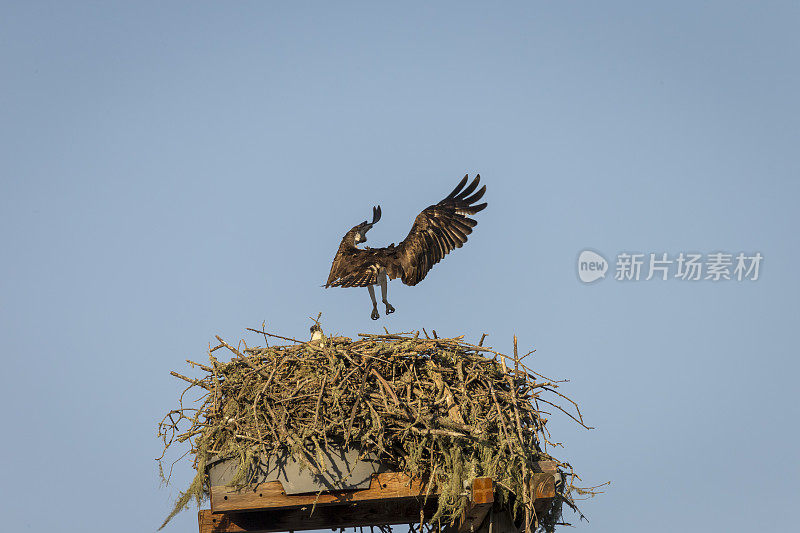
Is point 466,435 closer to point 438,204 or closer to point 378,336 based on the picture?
point 378,336

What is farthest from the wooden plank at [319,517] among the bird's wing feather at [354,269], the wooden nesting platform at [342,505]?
the bird's wing feather at [354,269]

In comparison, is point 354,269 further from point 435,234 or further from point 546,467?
point 546,467

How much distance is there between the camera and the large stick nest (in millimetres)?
5957

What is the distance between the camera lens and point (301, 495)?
5.90 m

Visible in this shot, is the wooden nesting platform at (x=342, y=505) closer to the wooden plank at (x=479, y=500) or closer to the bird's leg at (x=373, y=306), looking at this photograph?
the wooden plank at (x=479, y=500)

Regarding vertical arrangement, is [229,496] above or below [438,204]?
below

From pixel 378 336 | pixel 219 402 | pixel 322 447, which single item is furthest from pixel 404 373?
pixel 219 402

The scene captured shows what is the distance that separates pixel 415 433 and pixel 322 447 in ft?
2.05

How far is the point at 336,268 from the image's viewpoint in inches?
368

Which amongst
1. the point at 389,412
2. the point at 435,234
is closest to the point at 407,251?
the point at 435,234

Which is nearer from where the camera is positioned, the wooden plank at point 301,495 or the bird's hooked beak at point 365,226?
the wooden plank at point 301,495

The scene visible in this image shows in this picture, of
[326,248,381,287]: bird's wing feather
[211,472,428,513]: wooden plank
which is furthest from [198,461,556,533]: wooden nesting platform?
[326,248,381,287]: bird's wing feather

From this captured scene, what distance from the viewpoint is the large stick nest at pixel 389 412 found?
596cm

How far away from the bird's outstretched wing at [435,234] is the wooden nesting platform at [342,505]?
136 inches
